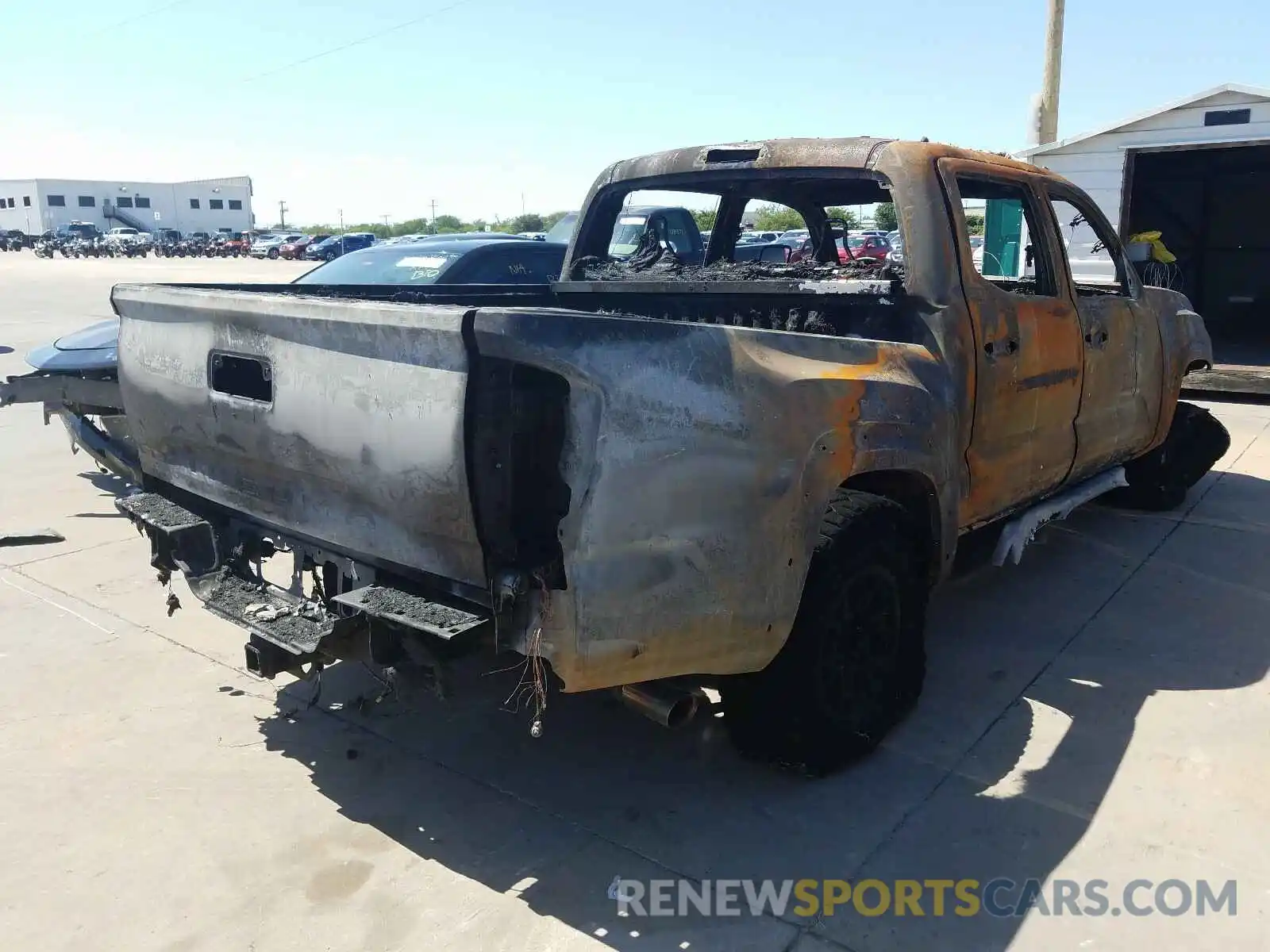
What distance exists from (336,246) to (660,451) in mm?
48856

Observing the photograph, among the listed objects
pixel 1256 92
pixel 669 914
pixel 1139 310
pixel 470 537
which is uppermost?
pixel 1256 92

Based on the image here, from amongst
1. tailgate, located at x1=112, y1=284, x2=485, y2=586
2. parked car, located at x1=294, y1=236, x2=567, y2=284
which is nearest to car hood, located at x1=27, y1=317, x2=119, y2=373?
parked car, located at x1=294, y1=236, x2=567, y2=284

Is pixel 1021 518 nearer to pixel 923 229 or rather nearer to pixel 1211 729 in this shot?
pixel 1211 729

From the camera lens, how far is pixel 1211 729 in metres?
3.73

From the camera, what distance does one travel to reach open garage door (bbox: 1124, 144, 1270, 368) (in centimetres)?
1697

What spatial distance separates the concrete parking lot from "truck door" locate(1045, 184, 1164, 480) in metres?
0.84

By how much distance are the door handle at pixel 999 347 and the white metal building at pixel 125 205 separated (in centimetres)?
9975

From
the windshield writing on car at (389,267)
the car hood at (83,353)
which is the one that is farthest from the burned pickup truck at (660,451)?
the windshield writing on car at (389,267)

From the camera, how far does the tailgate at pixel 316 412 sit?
101 inches

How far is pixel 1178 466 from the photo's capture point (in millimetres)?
6555

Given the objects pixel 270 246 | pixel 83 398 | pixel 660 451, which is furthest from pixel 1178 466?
pixel 270 246

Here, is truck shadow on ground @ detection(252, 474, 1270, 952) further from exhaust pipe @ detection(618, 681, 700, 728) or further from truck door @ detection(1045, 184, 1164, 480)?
truck door @ detection(1045, 184, 1164, 480)

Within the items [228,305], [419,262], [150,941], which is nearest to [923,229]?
[228,305]

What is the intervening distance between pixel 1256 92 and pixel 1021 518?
943 centimetres
